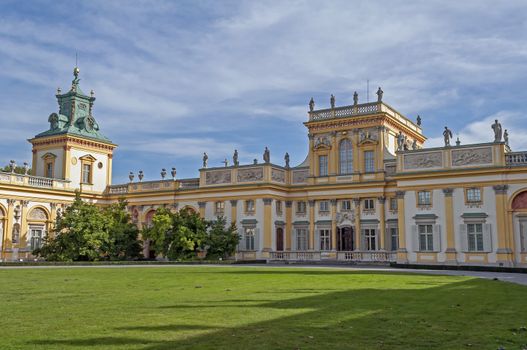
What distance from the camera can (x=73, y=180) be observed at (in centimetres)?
5222

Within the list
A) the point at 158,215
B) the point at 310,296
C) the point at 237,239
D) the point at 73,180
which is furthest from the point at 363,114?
the point at 310,296

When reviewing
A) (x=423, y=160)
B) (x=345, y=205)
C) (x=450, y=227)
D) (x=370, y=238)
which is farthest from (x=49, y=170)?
(x=450, y=227)

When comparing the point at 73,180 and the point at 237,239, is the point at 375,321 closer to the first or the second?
the point at 237,239

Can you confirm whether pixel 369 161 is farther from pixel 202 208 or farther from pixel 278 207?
pixel 202 208

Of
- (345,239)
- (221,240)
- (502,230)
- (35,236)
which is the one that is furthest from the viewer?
(35,236)

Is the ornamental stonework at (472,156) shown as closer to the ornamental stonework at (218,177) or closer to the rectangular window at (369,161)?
the rectangular window at (369,161)

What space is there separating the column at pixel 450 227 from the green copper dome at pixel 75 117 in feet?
110

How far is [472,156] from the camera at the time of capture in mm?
38250

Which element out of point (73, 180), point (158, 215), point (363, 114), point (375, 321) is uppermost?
point (363, 114)

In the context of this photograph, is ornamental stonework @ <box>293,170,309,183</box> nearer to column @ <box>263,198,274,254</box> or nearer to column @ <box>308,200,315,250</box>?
column @ <box>308,200,315,250</box>

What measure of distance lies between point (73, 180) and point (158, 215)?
12.6 m

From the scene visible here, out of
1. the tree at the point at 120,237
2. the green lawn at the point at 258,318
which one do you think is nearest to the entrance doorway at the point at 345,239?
the tree at the point at 120,237

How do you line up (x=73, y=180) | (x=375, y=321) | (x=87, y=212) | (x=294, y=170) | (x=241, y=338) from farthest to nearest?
(x=73, y=180) → (x=294, y=170) → (x=87, y=212) → (x=375, y=321) → (x=241, y=338)

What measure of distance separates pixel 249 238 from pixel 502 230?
19435 millimetres
